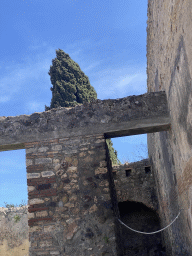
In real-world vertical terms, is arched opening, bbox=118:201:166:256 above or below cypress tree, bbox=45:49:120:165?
below

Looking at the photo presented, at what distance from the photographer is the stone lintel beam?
4.21 metres

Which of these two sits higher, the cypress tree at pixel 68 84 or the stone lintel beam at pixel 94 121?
the cypress tree at pixel 68 84

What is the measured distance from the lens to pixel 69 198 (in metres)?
3.97

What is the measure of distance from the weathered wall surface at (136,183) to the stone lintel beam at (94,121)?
420 centimetres

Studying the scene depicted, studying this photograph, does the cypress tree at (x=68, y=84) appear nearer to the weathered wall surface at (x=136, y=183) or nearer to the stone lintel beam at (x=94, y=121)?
the weathered wall surface at (x=136, y=183)

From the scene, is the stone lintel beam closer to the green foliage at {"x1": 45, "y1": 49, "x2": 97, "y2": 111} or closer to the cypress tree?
the cypress tree

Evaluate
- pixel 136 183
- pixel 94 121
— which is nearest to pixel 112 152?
pixel 136 183

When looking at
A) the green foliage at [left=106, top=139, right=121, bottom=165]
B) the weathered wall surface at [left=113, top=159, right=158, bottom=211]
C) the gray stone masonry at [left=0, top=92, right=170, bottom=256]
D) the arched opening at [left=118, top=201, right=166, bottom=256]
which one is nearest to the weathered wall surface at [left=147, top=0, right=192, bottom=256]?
the gray stone masonry at [left=0, top=92, right=170, bottom=256]

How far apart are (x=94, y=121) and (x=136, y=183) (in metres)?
4.64

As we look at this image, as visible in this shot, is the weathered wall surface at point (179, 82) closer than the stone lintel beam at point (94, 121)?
Yes

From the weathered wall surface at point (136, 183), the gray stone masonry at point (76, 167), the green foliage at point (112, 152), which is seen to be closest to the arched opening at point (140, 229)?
the weathered wall surface at point (136, 183)

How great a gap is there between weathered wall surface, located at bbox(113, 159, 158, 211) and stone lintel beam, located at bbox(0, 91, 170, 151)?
420cm

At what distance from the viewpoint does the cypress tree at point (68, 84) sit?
1245 centimetres

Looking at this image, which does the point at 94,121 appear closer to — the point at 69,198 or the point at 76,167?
the point at 76,167
